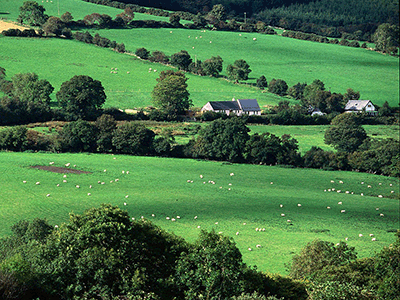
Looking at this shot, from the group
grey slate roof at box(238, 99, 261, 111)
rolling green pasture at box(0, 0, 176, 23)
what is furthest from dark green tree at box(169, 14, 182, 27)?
grey slate roof at box(238, 99, 261, 111)

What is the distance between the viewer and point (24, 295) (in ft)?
104

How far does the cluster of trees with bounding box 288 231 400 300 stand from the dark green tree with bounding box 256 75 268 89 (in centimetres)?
9792

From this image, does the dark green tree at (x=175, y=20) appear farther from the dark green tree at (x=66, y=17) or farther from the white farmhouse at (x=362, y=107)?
the white farmhouse at (x=362, y=107)

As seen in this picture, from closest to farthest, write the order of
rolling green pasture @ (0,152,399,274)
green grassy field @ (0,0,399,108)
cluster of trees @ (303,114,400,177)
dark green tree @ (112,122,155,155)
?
rolling green pasture @ (0,152,399,274), dark green tree @ (112,122,155,155), cluster of trees @ (303,114,400,177), green grassy field @ (0,0,399,108)

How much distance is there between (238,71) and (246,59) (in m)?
21.0

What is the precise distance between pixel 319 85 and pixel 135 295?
115m

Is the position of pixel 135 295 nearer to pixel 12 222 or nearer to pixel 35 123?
pixel 12 222

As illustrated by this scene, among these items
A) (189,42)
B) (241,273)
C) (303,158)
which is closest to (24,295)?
(241,273)

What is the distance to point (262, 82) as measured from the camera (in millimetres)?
140500

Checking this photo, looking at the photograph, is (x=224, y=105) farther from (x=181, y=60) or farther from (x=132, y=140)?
(x=132, y=140)

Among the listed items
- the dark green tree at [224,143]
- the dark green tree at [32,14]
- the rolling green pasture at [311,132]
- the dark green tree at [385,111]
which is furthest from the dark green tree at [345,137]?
the dark green tree at [32,14]

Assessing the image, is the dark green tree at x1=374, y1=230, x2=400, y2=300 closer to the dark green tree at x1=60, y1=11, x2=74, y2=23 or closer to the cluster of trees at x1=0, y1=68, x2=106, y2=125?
the cluster of trees at x1=0, y1=68, x2=106, y2=125

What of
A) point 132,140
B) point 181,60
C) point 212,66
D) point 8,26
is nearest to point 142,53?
point 181,60

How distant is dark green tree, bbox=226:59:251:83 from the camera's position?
141m
